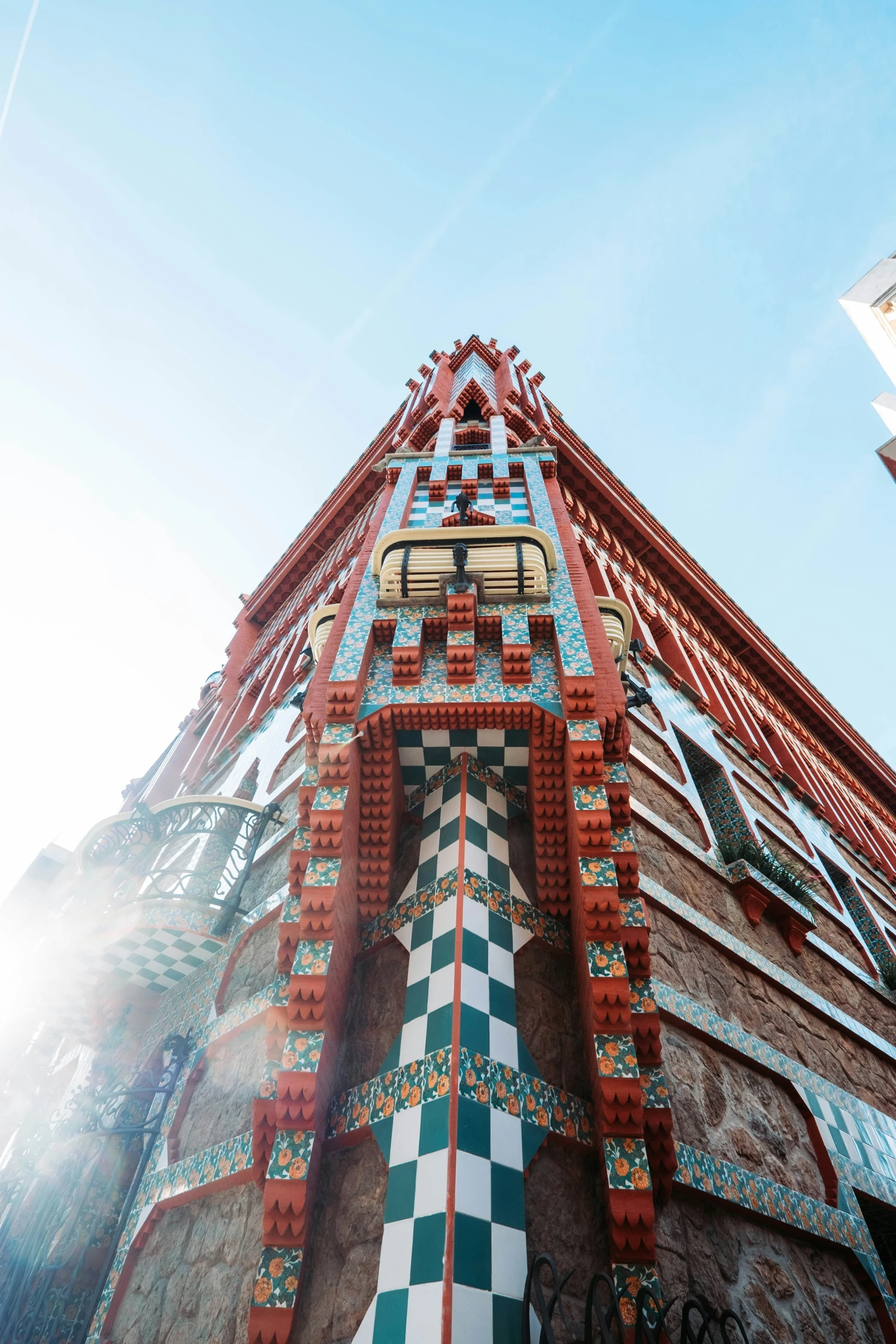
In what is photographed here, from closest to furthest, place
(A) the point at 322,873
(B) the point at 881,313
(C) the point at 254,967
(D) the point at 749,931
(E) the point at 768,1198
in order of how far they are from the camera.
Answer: (A) the point at 322,873 < (E) the point at 768,1198 < (C) the point at 254,967 < (D) the point at 749,931 < (B) the point at 881,313

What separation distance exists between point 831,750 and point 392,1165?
18.7 metres

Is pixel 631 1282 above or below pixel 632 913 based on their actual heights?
below

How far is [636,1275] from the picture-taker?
312 centimetres

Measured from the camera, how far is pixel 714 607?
1534 centimetres

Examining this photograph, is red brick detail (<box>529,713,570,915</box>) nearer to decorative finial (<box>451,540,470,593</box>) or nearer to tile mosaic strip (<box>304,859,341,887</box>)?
decorative finial (<box>451,540,470,593</box>)

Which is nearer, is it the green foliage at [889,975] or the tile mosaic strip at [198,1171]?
the tile mosaic strip at [198,1171]

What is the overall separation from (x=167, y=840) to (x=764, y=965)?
532 centimetres

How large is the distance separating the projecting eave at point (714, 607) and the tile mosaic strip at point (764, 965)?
839cm

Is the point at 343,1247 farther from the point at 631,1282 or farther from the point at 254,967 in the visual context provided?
the point at 254,967

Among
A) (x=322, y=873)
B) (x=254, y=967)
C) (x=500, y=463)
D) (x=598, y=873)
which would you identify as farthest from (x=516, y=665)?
(x=500, y=463)

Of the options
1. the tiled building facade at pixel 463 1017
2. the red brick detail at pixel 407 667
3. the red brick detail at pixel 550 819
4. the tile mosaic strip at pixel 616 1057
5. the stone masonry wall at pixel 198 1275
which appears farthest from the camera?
the red brick detail at pixel 407 667

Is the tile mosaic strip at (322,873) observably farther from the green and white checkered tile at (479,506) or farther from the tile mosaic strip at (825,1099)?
the green and white checkered tile at (479,506)

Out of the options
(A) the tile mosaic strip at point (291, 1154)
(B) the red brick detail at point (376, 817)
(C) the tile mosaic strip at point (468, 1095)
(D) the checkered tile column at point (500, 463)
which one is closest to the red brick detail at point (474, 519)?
(D) the checkered tile column at point (500, 463)

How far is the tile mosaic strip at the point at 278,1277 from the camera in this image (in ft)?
10.2
